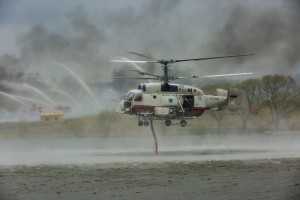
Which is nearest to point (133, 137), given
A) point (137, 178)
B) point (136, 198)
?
point (137, 178)

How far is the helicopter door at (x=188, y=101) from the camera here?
52.4 meters

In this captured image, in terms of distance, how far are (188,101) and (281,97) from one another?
1809 inches

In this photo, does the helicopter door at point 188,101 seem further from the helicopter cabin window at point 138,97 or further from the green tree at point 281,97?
the green tree at point 281,97

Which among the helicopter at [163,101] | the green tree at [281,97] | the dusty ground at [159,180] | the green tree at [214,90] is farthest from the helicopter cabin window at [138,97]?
the green tree at [281,97]

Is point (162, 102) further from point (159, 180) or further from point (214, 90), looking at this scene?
point (214, 90)

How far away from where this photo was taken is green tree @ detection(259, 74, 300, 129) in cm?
9231

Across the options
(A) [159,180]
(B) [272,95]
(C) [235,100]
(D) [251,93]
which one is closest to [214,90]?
(D) [251,93]

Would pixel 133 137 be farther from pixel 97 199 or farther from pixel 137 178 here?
pixel 97 199

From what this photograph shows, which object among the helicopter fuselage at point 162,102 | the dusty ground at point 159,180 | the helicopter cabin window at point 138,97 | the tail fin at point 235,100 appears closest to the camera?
the dusty ground at point 159,180

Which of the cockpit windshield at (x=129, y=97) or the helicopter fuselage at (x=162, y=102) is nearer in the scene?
the cockpit windshield at (x=129, y=97)

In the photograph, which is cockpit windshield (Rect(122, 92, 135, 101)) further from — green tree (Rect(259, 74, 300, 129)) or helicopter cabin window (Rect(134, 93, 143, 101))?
green tree (Rect(259, 74, 300, 129))

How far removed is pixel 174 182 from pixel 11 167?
17745 mm

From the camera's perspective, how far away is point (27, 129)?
8888cm

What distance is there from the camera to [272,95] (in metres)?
94.2
